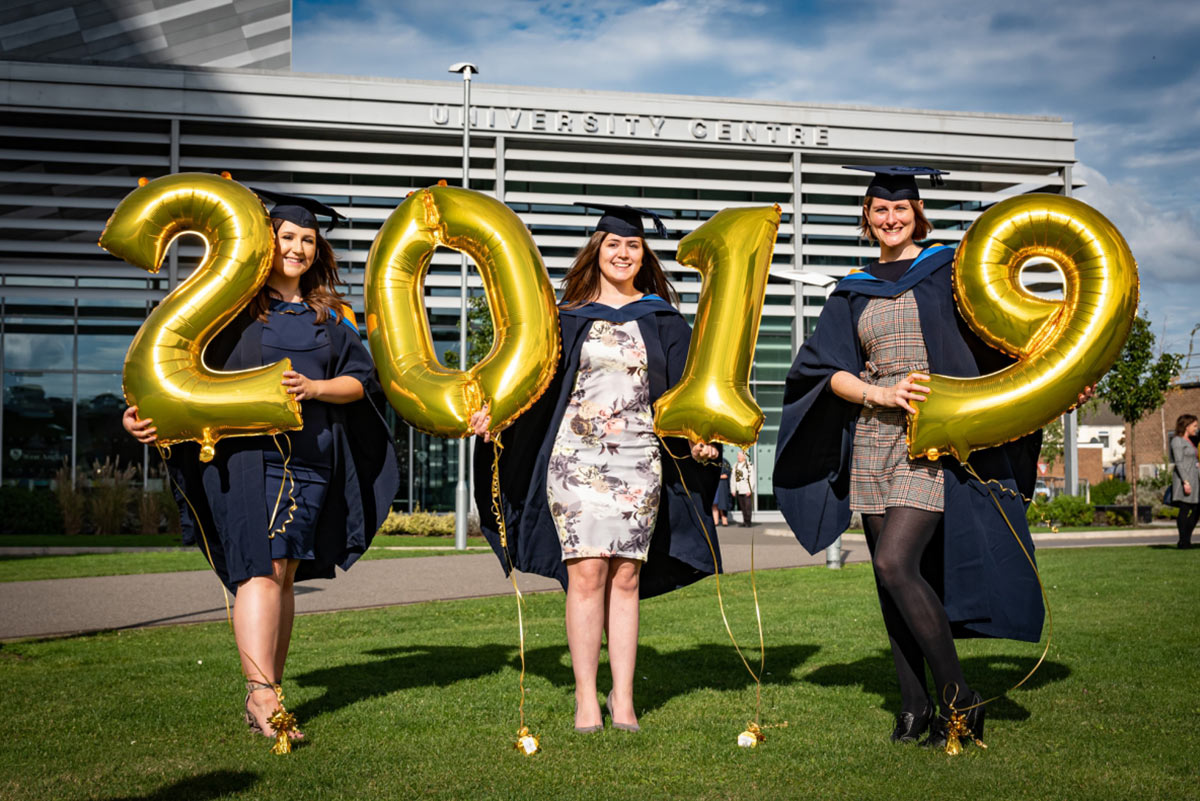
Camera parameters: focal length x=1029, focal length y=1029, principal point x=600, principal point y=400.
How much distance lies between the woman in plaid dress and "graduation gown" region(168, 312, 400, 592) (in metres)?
1.95

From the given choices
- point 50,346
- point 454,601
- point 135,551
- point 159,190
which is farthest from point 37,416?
point 159,190

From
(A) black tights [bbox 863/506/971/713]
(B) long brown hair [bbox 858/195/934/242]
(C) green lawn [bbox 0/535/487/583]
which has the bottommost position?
(C) green lawn [bbox 0/535/487/583]

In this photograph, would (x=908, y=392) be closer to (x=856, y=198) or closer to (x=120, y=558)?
(x=120, y=558)

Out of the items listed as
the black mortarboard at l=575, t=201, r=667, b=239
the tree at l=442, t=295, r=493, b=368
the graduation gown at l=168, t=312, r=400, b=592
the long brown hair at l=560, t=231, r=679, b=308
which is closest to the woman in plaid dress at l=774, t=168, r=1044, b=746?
the long brown hair at l=560, t=231, r=679, b=308

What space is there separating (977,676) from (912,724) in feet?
4.72

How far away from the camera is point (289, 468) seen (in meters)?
4.55

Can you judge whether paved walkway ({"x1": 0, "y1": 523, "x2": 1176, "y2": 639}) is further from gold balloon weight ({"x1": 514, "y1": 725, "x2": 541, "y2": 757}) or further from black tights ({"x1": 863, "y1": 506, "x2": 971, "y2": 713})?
black tights ({"x1": 863, "y1": 506, "x2": 971, "y2": 713})

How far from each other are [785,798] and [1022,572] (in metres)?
1.49

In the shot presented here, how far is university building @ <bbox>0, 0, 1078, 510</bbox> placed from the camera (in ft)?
80.6

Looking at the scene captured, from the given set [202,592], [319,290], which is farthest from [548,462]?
[202,592]

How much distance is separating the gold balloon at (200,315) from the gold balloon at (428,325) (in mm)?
476

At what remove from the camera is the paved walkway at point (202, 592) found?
8.45m

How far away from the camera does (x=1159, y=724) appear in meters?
4.37

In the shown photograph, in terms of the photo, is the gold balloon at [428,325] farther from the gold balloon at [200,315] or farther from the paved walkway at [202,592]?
the paved walkway at [202,592]
